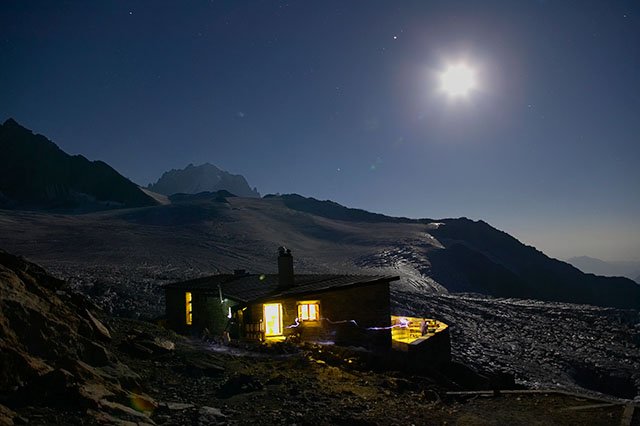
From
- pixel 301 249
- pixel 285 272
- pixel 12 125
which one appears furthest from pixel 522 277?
pixel 12 125

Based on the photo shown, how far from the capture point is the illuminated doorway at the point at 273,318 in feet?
68.1

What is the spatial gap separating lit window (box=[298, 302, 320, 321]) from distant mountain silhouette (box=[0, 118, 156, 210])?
413 feet

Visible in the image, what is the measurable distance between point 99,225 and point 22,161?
250ft

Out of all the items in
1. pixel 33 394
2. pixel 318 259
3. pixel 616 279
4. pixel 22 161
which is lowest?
pixel 616 279

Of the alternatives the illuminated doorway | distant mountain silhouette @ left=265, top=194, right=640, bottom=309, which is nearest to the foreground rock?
the illuminated doorway

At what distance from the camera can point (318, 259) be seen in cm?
8550

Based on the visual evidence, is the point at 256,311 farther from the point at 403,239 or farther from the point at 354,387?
the point at 403,239

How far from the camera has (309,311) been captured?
21094 millimetres

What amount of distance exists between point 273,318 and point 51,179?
146 metres

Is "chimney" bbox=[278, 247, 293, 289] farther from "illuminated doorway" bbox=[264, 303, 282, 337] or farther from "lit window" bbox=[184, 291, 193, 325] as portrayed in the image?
"lit window" bbox=[184, 291, 193, 325]

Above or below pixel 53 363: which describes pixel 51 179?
above

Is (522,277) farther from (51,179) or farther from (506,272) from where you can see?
(51,179)

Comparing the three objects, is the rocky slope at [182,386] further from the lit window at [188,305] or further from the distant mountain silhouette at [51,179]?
the distant mountain silhouette at [51,179]

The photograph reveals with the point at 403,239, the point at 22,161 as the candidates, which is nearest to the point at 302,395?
the point at 403,239
